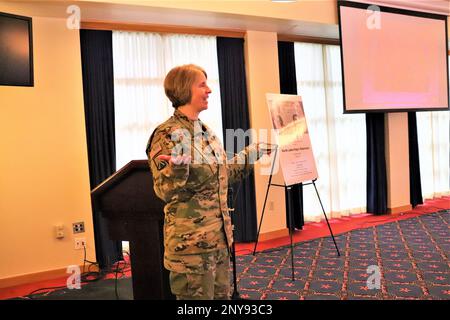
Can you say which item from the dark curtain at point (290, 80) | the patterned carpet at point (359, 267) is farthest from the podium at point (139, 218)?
the dark curtain at point (290, 80)

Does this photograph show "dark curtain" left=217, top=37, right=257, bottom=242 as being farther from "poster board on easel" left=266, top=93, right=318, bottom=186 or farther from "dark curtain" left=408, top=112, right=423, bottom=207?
"dark curtain" left=408, top=112, right=423, bottom=207

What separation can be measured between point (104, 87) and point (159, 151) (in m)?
2.86

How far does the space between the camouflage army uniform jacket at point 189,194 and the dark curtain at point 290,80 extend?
3.55 meters

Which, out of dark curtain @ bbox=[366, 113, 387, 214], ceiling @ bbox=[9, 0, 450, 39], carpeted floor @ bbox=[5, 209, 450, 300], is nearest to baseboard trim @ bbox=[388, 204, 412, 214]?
dark curtain @ bbox=[366, 113, 387, 214]

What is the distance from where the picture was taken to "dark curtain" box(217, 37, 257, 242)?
4645 millimetres

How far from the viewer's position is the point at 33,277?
3721mm

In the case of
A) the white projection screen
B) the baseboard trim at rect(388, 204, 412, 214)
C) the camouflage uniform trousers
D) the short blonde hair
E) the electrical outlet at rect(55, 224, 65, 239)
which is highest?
the white projection screen

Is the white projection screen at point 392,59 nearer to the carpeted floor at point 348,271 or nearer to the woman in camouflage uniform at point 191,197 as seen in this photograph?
the carpeted floor at point 348,271

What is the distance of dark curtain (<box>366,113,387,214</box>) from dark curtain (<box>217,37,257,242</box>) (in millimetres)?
2050

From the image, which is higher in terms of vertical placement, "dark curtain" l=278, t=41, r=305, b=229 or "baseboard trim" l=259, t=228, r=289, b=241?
"dark curtain" l=278, t=41, r=305, b=229

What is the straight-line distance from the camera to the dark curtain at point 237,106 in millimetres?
4645

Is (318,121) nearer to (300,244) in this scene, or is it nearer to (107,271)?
(300,244)
